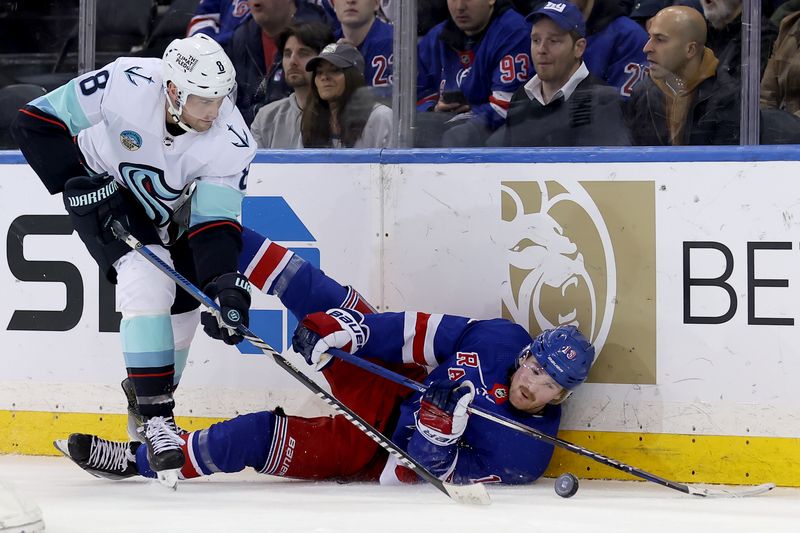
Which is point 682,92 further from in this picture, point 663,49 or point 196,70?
point 196,70

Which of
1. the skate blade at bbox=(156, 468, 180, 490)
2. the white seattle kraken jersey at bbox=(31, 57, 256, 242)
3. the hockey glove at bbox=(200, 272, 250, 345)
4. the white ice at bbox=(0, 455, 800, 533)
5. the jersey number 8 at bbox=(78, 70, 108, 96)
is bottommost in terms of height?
the white ice at bbox=(0, 455, 800, 533)

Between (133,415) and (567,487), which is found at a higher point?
(133,415)

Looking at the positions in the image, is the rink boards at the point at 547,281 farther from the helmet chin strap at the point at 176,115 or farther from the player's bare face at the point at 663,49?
the helmet chin strap at the point at 176,115

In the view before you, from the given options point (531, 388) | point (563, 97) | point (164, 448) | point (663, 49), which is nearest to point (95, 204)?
point (164, 448)

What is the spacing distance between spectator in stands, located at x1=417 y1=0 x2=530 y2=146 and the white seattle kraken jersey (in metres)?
0.66

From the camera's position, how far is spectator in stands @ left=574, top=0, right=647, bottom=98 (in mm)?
3434

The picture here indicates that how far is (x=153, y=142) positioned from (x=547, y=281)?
1.17 meters

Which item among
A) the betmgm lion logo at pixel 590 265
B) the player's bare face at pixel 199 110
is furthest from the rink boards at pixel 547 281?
the player's bare face at pixel 199 110

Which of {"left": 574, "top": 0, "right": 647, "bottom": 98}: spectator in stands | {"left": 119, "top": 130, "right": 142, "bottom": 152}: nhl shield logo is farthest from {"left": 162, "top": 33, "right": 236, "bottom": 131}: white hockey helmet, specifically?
{"left": 574, "top": 0, "right": 647, "bottom": 98}: spectator in stands

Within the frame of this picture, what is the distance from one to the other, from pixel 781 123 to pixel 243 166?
148 cm

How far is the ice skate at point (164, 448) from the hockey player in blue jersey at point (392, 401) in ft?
0.40

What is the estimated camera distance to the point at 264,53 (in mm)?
3793

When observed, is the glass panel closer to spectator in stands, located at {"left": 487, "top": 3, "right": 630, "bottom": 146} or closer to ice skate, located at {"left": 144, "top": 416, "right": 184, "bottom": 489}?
ice skate, located at {"left": 144, "top": 416, "right": 184, "bottom": 489}

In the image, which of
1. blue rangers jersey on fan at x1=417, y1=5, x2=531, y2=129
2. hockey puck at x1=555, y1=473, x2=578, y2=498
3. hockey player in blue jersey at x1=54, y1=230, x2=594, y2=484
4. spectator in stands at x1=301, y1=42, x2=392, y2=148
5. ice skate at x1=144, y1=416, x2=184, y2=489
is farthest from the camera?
spectator in stands at x1=301, y1=42, x2=392, y2=148
